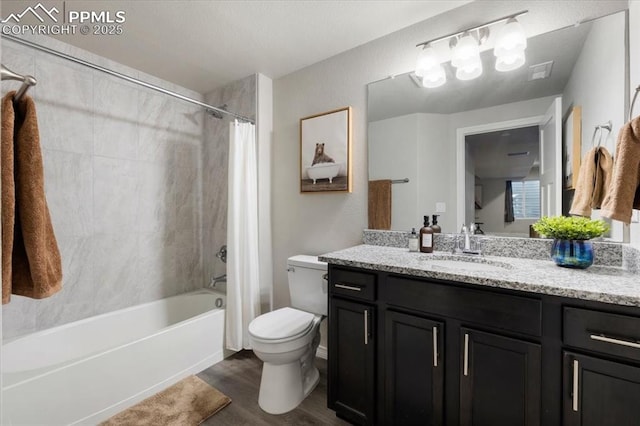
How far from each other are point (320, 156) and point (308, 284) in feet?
3.17

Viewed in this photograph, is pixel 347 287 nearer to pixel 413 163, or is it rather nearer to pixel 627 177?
pixel 413 163

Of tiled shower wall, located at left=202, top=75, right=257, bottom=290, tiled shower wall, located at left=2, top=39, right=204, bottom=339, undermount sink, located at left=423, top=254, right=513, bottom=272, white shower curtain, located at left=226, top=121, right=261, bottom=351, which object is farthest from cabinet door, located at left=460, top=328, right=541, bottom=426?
tiled shower wall, located at left=2, top=39, right=204, bottom=339

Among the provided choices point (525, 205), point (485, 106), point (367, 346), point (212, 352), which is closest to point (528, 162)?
point (525, 205)

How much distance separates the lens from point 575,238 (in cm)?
137

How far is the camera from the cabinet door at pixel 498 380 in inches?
46.6

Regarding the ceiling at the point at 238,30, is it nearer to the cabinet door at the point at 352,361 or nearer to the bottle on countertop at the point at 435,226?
the bottle on countertop at the point at 435,226

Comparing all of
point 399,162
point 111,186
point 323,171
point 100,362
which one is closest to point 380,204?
point 399,162

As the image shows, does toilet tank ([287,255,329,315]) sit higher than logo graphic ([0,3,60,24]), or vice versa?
logo graphic ([0,3,60,24])

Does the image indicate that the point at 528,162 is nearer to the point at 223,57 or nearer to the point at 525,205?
the point at 525,205

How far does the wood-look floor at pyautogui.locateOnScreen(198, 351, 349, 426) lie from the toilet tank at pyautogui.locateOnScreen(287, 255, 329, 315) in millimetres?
511

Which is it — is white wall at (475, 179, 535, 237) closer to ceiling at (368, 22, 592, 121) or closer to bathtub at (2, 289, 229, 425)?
ceiling at (368, 22, 592, 121)

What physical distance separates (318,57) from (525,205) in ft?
5.72

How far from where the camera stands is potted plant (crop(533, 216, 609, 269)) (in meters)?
1.35

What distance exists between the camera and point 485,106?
1.80 metres
